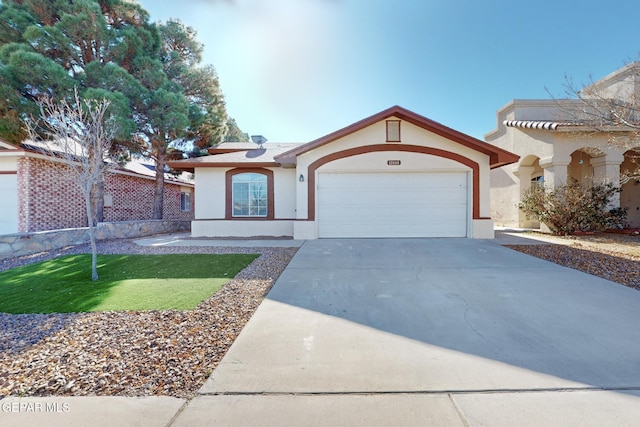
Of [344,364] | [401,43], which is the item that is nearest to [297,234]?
[344,364]

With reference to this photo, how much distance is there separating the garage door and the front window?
2972 mm

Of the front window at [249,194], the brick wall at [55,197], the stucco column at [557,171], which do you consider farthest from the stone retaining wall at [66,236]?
the stucco column at [557,171]

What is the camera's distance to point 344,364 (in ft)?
9.30

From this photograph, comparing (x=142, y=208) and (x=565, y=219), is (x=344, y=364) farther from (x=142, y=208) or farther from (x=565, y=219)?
(x=142, y=208)

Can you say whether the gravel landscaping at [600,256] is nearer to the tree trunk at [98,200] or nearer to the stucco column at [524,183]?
the stucco column at [524,183]

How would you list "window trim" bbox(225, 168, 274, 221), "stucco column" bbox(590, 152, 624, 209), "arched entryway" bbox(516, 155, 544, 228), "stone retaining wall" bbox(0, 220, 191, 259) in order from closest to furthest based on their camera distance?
"stone retaining wall" bbox(0, 220, 191, 259), "window trim" bbox(225, 168, 274, 221), "stucco column" bbox(590, 152, 624, 209), "arched entryway" bbox(516, 155, 544, 228)

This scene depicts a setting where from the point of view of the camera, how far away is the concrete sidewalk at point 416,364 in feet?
7.14

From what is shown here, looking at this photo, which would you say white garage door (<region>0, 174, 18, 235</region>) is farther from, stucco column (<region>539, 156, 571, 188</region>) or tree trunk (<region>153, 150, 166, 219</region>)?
stucco column (<region>539, 156, 571, 188</region>)

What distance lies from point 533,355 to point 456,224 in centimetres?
851

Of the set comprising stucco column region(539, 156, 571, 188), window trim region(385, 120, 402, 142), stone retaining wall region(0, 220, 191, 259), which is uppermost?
window trim region(385, 120, 402, 142)

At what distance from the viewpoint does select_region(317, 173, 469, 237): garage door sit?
35.7 ft

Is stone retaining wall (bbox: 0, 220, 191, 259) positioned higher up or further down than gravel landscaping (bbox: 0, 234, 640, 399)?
higher up

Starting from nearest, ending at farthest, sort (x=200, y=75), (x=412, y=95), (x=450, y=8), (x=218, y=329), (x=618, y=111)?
(x=218, y=329) < (x=618, y=111) < (x=450, y=8) < (x=412, y=95) < (x=200, y=75)

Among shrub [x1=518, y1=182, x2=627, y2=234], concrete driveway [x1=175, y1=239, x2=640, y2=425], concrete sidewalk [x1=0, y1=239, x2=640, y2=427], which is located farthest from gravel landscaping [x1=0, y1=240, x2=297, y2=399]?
shrub [x1=518, y1=182, x2=627, y2=234]
